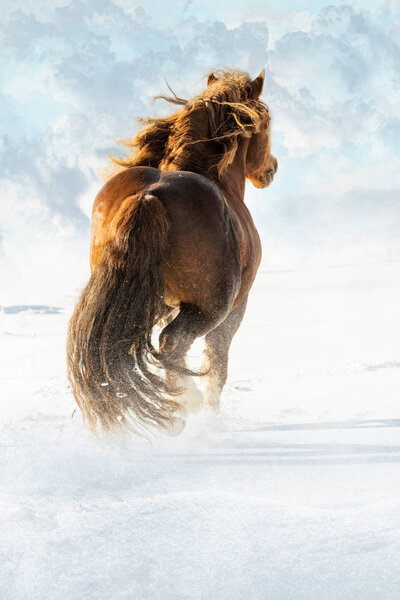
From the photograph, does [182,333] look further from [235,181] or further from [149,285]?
[235,181]

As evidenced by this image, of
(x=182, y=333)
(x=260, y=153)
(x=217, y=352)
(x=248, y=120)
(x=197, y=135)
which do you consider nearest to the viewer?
(x=182, y=333)

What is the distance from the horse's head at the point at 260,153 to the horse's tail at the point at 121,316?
1.52m

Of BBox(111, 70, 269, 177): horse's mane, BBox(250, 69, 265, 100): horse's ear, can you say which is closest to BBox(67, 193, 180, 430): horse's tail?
BBox(111, 70, 269, 177): horse's mane

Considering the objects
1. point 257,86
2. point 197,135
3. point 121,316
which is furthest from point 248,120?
point 121,316

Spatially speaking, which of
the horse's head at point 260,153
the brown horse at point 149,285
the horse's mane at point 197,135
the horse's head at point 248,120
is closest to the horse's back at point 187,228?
the brown horse at point 149,285

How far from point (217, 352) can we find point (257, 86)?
1.98m

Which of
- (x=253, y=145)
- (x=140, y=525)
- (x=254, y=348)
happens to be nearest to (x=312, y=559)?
(x=140, y=525)

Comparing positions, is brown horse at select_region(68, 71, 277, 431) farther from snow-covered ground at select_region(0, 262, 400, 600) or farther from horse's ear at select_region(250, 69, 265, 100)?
horse's ear at select_region(250, 69, 265, 100)

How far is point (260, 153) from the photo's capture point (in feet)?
13.4

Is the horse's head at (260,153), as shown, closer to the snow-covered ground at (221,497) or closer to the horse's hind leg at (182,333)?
the horse's hind leg at (182,333)

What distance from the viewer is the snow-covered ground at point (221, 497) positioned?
4.13 ft

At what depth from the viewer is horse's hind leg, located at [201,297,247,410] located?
3.57 metres

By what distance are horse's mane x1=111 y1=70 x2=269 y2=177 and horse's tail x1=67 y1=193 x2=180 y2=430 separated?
0.74 m

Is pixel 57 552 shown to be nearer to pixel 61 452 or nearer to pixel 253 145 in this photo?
pixel 61 452
